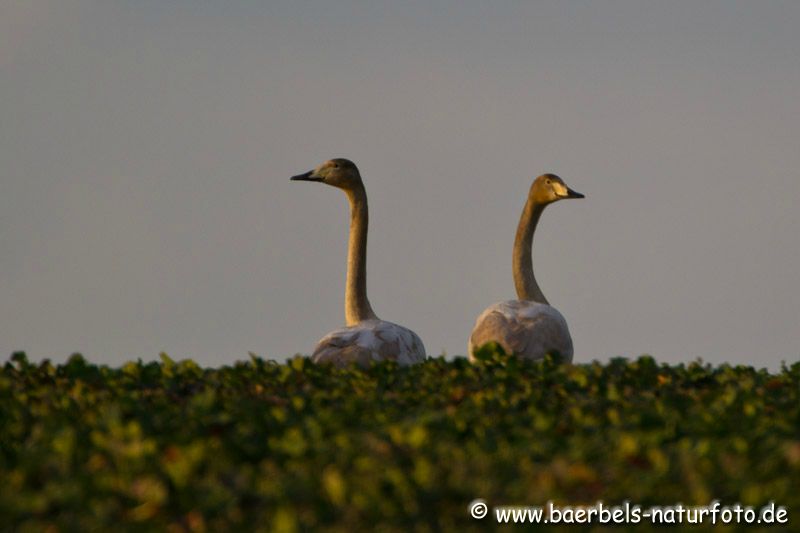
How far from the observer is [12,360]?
34.0 ft

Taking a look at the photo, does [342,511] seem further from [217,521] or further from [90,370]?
[90,370]

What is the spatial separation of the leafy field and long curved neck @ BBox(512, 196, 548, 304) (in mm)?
7956

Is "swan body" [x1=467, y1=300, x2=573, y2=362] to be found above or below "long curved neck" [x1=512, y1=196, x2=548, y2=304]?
below

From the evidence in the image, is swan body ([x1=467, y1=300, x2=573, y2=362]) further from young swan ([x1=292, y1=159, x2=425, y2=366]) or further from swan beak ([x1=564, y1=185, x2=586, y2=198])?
swan beak ([x1=564, y1=185, x2=586, y2=198])

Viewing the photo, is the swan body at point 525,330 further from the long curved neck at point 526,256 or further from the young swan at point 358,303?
the long curved neck at point 526,256

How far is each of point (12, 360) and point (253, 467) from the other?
16.7 ft

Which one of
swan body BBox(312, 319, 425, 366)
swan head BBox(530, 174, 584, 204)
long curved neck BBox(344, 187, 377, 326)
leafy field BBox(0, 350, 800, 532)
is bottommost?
leafy field BBox(0, 350, 800, 532)

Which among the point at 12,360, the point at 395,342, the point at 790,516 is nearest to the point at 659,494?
the point at 790,516

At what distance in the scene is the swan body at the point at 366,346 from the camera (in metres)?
13.0

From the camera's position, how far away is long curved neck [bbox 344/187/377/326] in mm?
16688

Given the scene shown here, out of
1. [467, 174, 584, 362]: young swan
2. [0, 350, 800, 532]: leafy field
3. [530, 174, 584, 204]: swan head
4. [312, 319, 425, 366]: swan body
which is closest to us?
[0, 350, 800, 532]: leafy field

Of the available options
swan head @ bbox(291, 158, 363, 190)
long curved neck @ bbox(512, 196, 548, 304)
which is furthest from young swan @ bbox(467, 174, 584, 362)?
swan head @ bbox(291, 158, 363, 190)

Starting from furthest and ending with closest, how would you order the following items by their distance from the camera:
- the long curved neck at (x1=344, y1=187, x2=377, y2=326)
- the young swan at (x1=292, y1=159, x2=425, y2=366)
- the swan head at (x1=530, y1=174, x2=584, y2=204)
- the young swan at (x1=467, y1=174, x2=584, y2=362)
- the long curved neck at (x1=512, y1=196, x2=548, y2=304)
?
the swan head at (x1=530, y1=174, x2=584, y2=204)
the long curved neck at (x1=512, y1=196, x2=548, y2=304)
the long curved neck at (x1=344, y1=187, x2=377, y2=326)
the young swan at (x1=467, y1=174, x2=584, y2=362)
the young swan at (x1=292, y1=159, x2=425, y2=366)

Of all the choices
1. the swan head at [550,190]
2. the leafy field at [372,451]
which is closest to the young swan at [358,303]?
the swan head at [550,190]
